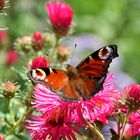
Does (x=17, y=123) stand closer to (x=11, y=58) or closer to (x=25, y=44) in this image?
(x=25, y=44)

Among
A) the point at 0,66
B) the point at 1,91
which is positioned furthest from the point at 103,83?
the point at 0,66

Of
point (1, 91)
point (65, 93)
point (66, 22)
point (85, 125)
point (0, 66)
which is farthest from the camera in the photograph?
point (0, 66)

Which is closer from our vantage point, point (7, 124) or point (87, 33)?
point (7, 124)

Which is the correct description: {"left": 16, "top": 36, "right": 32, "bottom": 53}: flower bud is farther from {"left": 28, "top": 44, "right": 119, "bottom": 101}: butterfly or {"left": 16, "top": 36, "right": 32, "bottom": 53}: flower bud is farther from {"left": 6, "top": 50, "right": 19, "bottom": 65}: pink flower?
{"left": 6, "top": 50, "right": 19, "bottom": 65}: pink flower

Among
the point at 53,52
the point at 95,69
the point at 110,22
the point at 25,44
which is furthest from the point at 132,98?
the point at 110,22

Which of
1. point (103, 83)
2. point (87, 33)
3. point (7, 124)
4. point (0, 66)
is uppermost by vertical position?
point (103, 83)

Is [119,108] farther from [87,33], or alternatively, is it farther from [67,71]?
[87,33]

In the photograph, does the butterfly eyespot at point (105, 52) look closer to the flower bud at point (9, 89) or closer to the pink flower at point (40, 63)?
the pink flower at point (40, 63)
